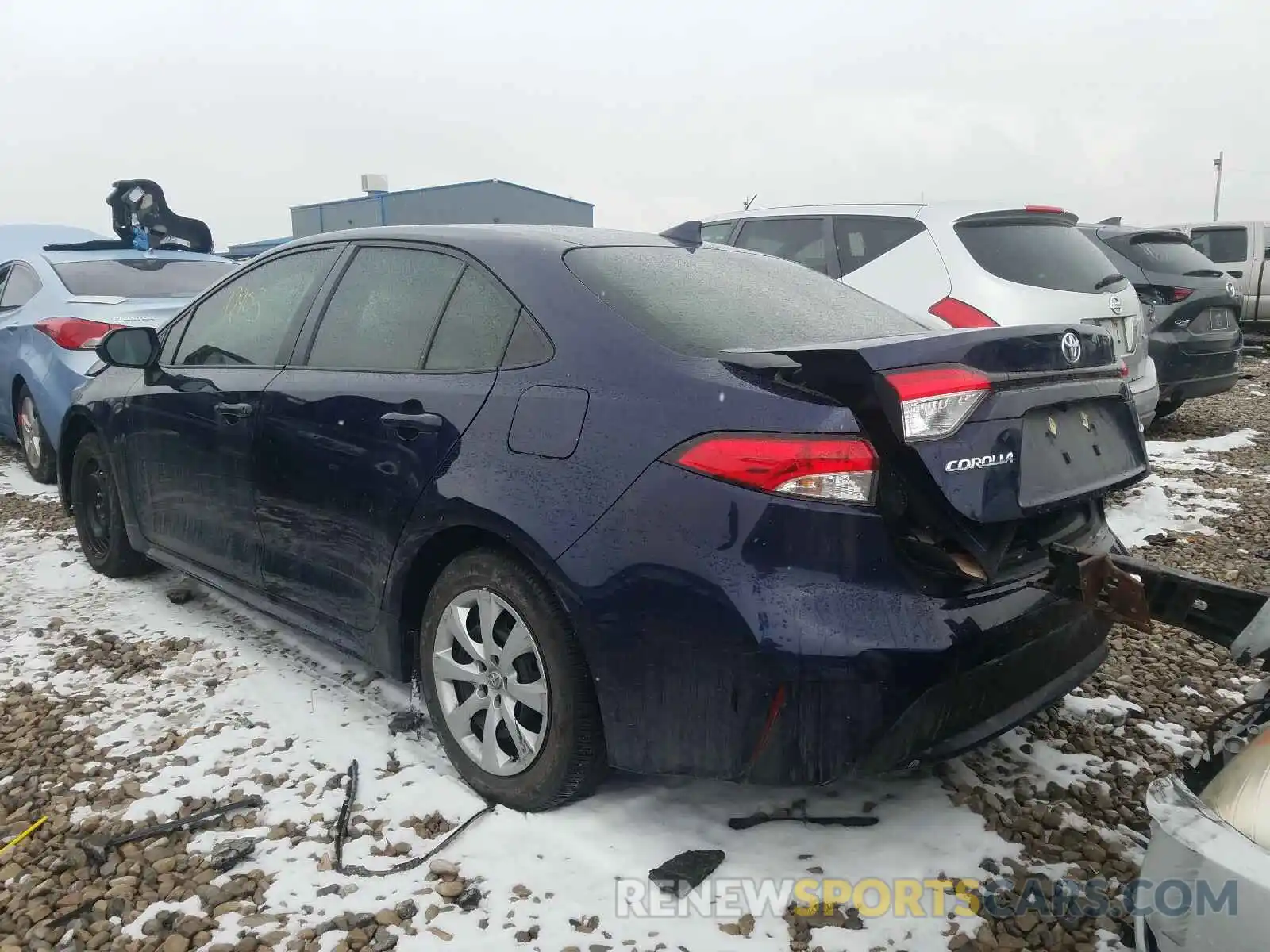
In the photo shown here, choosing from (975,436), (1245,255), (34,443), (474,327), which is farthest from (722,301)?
(1245,255)

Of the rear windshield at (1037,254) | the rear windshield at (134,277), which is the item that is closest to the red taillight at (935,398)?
the rear windshield at (1037,254)

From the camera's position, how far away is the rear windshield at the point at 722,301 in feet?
7.61

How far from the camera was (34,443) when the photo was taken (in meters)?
6.32

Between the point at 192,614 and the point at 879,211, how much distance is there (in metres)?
4.15

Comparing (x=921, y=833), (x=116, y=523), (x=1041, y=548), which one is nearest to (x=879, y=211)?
(x=1041, y=548)

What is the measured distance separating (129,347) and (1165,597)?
12.0 ft

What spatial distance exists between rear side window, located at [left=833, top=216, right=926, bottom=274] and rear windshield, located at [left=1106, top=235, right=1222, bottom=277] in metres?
3.70

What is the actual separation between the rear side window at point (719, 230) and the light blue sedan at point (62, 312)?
3.12 metres

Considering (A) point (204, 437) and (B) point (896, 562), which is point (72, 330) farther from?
(B) point (896, 562)

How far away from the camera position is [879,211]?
17.8 ft

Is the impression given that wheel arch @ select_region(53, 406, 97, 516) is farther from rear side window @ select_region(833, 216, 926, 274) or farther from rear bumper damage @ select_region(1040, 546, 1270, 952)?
rear bumper damage @ select_region(1040, 546, 1270, 952)

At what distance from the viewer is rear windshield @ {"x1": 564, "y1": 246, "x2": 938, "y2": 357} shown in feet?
7.61

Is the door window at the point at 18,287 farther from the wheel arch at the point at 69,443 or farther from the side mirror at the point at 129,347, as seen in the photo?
the side mirror at the point at 129,347

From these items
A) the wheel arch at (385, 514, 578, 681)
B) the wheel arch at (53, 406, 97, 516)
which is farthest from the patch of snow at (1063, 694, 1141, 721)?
the wheel arch at (53, 406, 97, 516)
